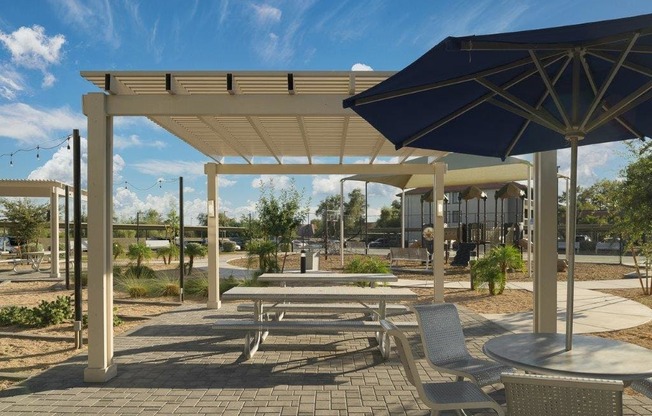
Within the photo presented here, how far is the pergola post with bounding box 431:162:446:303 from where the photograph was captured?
10.0 meters

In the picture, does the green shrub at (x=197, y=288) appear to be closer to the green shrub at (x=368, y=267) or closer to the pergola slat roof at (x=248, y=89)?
the green shrub at (x=368, y=267)

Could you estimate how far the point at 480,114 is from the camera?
175 inches

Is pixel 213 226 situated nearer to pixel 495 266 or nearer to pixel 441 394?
pixel 495 266

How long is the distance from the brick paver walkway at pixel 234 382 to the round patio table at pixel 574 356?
3.98 ft

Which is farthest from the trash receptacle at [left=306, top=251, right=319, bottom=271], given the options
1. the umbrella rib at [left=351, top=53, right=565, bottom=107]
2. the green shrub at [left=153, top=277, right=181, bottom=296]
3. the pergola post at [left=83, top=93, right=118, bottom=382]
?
the umbrella rib at [left=351, top=53, right=565, bottom=107]

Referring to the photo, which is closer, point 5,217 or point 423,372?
point 423,372

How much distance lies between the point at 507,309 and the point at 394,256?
28.0 feet

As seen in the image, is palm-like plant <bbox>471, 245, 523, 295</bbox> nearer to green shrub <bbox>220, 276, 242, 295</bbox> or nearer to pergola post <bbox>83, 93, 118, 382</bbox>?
green shrub <bbox>220, 276, 242, 295</bbox>

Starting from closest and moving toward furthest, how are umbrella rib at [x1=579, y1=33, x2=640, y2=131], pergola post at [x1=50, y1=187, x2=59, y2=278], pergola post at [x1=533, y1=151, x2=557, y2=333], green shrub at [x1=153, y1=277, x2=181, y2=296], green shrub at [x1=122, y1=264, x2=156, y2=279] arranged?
1. umbrella rib at [x1=579, y1=33, x2=640, y2=131]
2. pergola post at [x1=533, y1=151, x2=557, y2=333]
3. green shrub at [x1=153, y1=277, x2=181, y2=296]
4. green shrub at [x1=122, y1=264, x2=156, y2=279]
5. pergola post at [x1=50, y1=187, x2=59, y2=278]

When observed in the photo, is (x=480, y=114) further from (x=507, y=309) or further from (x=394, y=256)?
(x=394, y=256)

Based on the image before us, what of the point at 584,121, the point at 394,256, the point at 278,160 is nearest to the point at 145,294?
the point at 278,160

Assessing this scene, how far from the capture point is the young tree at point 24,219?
2678cm

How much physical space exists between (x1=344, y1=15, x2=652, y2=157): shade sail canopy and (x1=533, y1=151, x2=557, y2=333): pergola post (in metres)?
0.42

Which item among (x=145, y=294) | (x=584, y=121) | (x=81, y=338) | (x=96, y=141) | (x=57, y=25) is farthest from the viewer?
(x=145, y=294)
